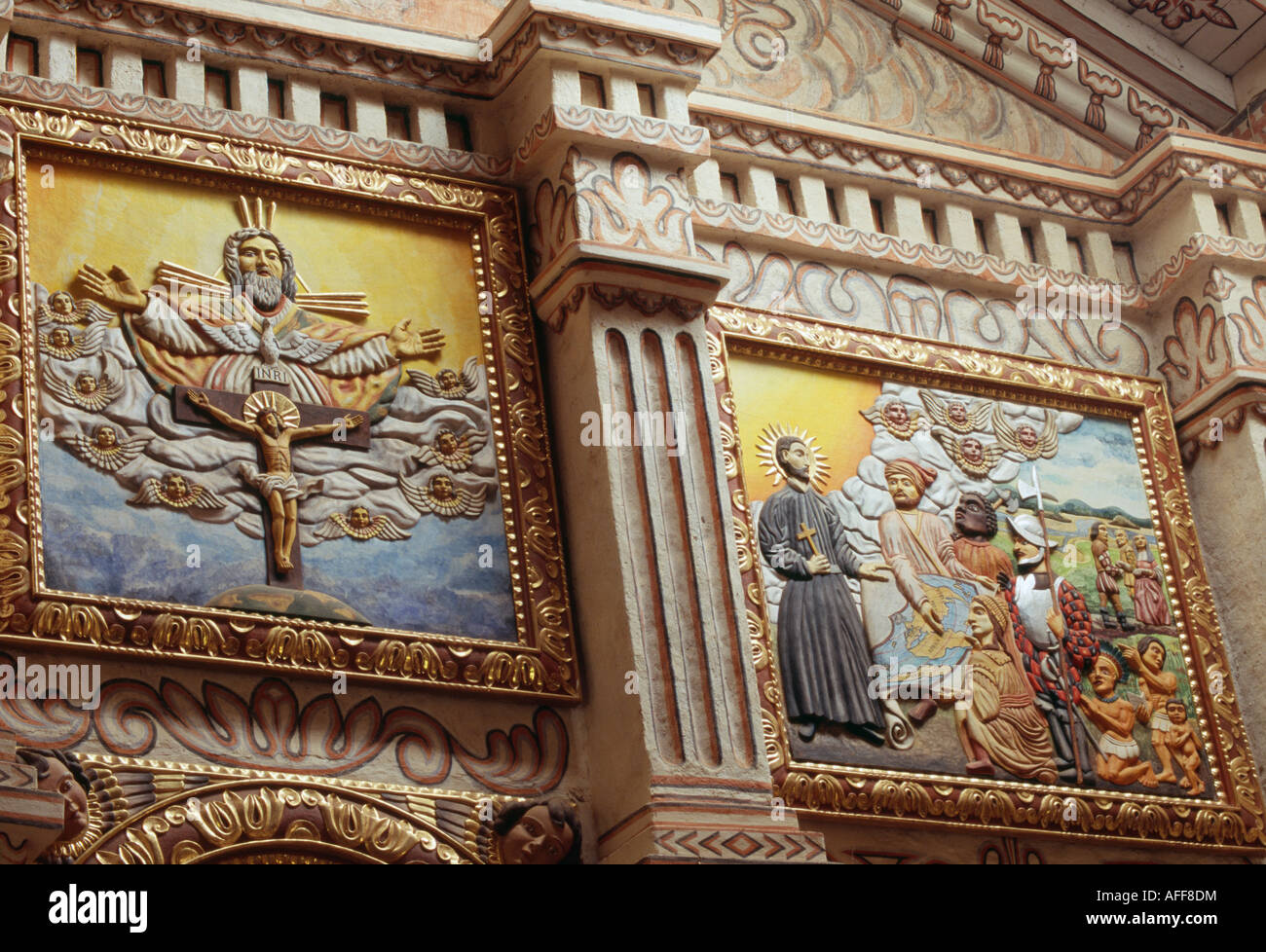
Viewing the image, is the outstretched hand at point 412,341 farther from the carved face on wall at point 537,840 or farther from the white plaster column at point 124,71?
the carved face on wall at point 537,840

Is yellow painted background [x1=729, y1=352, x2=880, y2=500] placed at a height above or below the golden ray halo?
above

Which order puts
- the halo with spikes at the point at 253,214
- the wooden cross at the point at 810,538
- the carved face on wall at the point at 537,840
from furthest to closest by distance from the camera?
the wooden cross at the point at 810,538, the halo with spikes at the point at 253,214, the carved face on wall at the point at 537,840

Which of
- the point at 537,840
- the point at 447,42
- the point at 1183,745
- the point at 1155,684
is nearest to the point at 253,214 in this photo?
the point at 447,42

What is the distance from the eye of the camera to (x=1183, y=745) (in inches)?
326

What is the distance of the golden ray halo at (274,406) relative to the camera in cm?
712

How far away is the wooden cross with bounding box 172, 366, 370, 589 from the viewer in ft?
22.7

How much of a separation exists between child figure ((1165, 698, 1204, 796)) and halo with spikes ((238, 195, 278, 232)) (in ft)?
12.3

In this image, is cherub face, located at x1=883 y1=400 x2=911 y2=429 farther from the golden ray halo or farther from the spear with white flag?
the golden ray halo

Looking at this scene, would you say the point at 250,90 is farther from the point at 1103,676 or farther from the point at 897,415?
the point at 1103,676

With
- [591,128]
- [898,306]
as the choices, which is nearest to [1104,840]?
[898,306]

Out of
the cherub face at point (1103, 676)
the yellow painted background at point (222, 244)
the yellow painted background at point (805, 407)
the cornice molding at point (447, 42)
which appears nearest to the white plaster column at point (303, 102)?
the cornice molding at point (447, 42)

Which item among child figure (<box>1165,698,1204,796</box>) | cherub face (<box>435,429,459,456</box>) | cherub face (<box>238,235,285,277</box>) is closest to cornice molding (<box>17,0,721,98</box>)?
cherub face (<box>238,235,285,277</box>)
